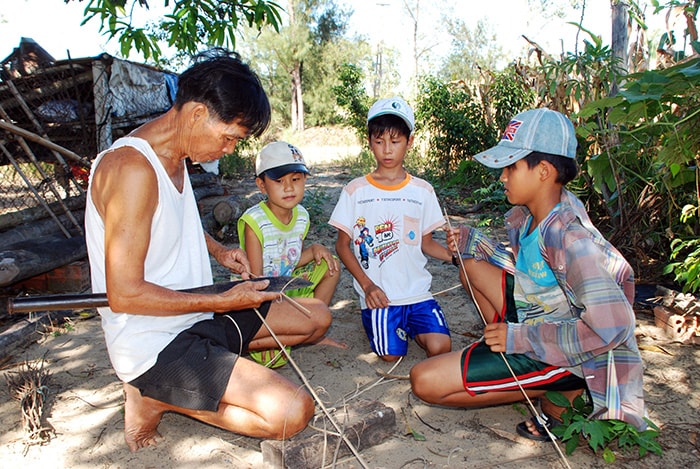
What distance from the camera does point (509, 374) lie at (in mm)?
2336

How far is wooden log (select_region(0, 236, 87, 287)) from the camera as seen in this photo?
3811 millimetres

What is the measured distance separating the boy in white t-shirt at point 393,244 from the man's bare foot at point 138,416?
52.0 inches

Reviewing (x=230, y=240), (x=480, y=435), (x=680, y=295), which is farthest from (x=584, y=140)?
(x=230, y=240)

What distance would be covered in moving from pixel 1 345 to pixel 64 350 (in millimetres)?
338

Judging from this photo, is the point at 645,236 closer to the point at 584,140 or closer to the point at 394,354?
the point at 584,140

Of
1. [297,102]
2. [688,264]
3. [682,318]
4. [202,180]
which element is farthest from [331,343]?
[297,102]

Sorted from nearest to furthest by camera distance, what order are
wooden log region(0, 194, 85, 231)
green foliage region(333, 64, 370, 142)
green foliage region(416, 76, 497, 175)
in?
wooden log region(0, 194, 85, 231)
green foliage region(416, 76, 497, 175)
green foliage region(333, 64, 370, 142)

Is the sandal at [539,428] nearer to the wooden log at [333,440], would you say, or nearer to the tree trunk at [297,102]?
the wooden log at [333,440]

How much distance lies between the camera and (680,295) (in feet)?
10.6

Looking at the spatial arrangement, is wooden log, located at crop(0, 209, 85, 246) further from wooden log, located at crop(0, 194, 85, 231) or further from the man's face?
the man's face

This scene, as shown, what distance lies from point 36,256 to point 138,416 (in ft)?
8.17

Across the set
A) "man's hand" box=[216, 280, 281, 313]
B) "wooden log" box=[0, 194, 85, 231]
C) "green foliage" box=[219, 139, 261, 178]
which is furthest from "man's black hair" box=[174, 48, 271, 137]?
"green foliage" box=[219, 139, 261, 178]

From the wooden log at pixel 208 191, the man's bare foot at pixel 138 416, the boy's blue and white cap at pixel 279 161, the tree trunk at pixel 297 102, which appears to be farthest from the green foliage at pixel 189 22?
the tree trunk at pixel 297 102

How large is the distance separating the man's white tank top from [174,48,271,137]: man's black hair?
0.98 feet
